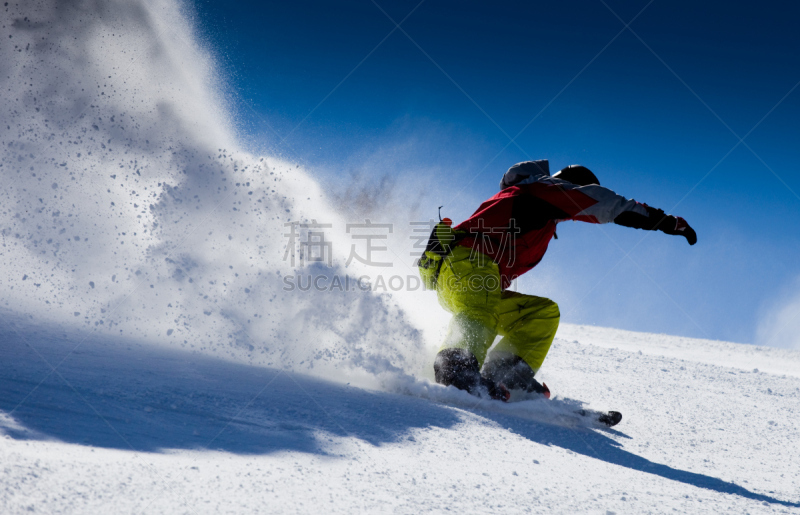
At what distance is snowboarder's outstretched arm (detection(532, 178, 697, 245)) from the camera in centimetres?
328

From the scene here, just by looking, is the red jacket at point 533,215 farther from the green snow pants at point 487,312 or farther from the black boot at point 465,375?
the black boot at point 465,375

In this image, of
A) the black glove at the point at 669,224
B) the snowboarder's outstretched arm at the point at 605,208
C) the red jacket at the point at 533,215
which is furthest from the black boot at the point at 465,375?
the black glove at the point at 669,224

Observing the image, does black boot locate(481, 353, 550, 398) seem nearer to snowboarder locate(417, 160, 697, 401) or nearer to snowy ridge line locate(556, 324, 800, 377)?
snowboarder locate(417, 160, 697, 401)

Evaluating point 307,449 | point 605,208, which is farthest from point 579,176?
point 307,449

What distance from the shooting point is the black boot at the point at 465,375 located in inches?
121

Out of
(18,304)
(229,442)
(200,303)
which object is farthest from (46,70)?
(229,442)

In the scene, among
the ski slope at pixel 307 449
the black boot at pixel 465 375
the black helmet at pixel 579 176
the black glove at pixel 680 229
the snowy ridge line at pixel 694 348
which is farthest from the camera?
the snowy ridge line at pixel 694 348

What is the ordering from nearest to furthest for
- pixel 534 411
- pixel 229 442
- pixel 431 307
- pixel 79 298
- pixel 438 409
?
pixel 229 442, pixel 438 409, pixel 534 411, pixel 79 298, pixel 431 307

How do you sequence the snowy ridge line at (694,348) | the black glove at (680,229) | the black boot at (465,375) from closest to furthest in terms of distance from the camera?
the black boot at (465,375), the black glove at (680,229), the snowy ridge line at (694,348)

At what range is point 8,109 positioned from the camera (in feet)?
14.1

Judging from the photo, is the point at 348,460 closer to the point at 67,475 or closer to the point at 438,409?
the point at 67,475

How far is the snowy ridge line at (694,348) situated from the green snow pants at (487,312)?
211 inches

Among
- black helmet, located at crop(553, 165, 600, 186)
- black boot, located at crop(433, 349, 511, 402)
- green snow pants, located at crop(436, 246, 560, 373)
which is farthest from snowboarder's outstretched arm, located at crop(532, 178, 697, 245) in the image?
black boot, located at crop(433, 349, 511, 402)

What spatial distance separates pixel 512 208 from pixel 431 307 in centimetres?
165
